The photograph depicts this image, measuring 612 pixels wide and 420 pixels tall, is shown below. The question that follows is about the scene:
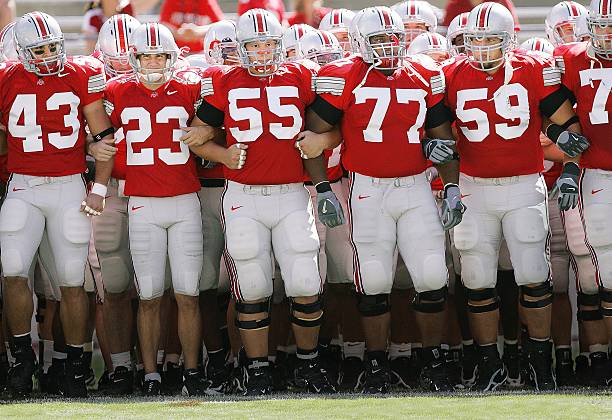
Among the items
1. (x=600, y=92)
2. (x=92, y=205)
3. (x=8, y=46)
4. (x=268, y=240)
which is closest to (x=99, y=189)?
(x=92, y=205)

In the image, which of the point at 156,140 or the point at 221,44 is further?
the point at 221,44

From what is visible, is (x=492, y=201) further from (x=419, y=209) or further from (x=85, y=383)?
(x=85, y=383)

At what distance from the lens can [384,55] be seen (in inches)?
221

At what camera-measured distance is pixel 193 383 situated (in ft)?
19.0

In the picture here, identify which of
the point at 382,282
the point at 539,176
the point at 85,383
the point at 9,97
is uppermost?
the point at 9,97

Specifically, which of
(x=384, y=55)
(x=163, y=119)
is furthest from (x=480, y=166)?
(x=163, y=119)

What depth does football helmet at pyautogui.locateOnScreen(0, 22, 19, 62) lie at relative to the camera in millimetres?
6289

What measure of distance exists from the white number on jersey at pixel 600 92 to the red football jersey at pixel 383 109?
2.10ft

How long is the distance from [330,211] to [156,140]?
2.71 feet

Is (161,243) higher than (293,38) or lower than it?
lower

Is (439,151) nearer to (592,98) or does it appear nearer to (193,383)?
(592,98)

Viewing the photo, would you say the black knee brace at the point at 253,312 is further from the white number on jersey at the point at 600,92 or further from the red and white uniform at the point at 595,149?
the white number on jersey at the point at 600,92

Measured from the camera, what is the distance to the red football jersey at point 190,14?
299 inches

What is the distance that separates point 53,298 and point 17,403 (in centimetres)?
76
